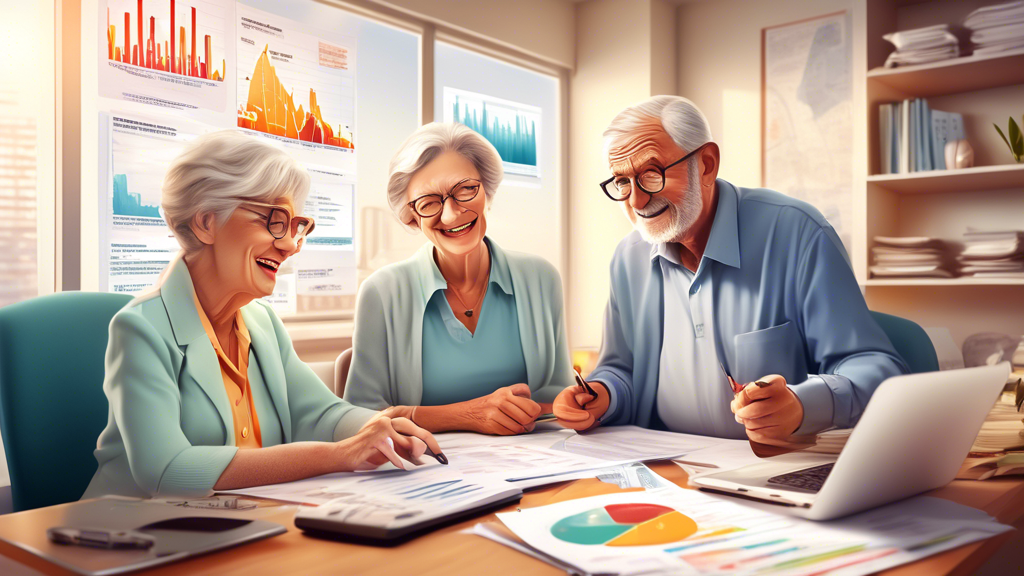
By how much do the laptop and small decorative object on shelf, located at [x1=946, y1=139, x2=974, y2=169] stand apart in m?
2.77

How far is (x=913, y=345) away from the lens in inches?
58.7

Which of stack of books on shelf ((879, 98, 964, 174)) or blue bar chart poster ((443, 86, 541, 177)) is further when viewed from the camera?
blue bar chart poster ((443, 86, 541, 177))

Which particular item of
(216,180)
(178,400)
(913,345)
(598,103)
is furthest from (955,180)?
(178,400)

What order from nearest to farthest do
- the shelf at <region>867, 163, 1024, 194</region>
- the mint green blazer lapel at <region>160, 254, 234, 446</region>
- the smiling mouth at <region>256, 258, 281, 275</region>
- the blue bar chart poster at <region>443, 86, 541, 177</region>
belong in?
the mint green blazer lapel at <region>160, 254, 234, 446</region>, the smiling mouth at <region>256, 258, 281, 275</region>, the shelf at <region>867, 163, 1024, 194</region>, the blue bar chart poster at <region>443, 86, 541, 177</region>

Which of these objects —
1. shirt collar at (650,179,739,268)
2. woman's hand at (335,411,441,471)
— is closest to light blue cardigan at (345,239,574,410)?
shirt collar at (650,179,739,268)

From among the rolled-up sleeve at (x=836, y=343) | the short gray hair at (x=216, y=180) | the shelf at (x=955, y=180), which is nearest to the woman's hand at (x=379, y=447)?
the short gray hair at (x=216, y=180)

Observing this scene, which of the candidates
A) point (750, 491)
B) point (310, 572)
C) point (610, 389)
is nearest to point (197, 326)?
point (310, 572)

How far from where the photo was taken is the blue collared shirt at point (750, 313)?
1441 mm

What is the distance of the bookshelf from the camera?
10.7 feet

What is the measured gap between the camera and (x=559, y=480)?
3.23 feet

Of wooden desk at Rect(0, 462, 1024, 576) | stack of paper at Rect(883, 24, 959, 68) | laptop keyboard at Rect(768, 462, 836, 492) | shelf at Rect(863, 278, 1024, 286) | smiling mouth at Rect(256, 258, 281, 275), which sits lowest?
wooden desk at Rect(0, 462, 1024, 576)

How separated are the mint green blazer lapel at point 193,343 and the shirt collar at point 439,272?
0.65 m

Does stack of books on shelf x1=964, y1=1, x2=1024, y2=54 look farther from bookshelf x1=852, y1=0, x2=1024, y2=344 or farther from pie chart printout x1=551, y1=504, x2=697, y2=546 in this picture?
pie chart printout x1=551, y1=504, x2=697, y2=546

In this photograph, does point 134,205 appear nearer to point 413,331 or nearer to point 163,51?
point 163,51
